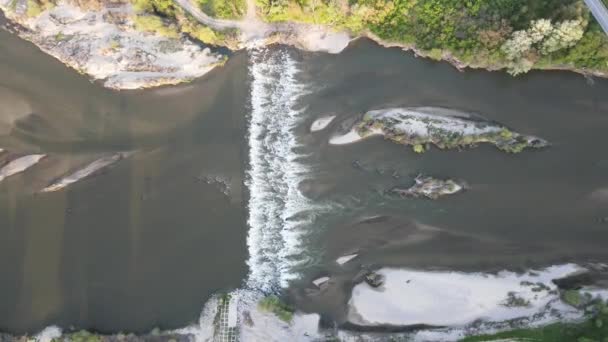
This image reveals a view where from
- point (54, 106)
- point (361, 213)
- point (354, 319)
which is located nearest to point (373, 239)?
point (361, 213)

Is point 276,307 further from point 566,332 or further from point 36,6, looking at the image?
point 36,6

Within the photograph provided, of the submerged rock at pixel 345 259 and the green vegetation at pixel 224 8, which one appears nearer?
the submerged rock at pixel 345 259

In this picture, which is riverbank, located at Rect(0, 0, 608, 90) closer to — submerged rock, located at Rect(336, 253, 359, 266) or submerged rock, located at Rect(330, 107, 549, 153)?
submerged rock, located at Rect(330, 107, 549, 153)

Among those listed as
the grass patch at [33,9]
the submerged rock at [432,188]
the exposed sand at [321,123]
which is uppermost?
the grass patch at [33,9]

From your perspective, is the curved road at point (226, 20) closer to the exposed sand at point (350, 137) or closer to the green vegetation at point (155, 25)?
the green vegetation at point (155, 25)

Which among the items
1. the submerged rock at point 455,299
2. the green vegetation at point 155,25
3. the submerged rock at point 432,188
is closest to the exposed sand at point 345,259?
the submerged rock at point 455,299
